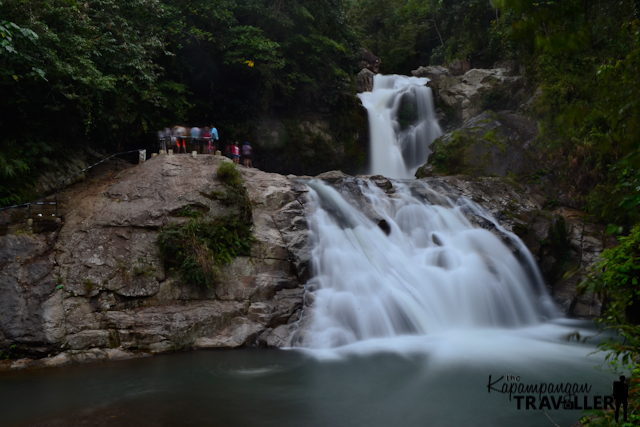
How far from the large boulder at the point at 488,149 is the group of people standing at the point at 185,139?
30.4 ft

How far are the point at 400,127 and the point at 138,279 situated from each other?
16.8 m

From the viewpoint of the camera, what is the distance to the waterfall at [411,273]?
10.7 meters

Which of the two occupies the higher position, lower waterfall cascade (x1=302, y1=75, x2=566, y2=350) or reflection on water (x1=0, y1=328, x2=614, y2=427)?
lower waterfall cascade (x1=302, y1=75, x2=566, y2=350)

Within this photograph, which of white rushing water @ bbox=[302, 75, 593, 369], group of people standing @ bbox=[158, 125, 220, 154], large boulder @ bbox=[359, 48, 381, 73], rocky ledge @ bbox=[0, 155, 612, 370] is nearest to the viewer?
rocky ledge @ bbox=[0, 155, 612, 370]

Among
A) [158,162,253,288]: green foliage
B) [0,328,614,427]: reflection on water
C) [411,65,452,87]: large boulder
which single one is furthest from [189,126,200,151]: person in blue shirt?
[411,65,452,87]: large boulder

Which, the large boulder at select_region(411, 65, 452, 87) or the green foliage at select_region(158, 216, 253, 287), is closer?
the green foliage at select_region(158, 216, 253, 287)

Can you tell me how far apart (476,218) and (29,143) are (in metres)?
13.9

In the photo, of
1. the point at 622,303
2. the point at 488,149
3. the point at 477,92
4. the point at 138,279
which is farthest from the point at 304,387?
the point at 477,92

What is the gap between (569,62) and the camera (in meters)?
18.7

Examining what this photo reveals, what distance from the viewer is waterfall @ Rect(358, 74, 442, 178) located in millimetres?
22062

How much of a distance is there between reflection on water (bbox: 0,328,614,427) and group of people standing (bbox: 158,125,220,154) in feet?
26.5

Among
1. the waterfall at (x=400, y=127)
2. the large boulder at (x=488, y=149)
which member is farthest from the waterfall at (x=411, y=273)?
the waterfall at (x=400, y=127)

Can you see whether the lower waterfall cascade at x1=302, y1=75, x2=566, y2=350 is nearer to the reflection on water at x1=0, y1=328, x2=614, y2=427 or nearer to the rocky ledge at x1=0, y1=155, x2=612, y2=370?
the rocky ledge at x1=0, y1=155, x2=612, y2=370

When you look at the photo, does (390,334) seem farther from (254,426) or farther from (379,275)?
(254,426)
